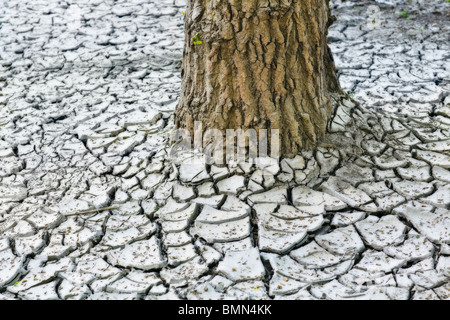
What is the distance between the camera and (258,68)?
7.54ft

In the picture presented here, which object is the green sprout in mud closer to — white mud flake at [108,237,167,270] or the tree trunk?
the tree trunk

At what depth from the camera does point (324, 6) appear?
246cm

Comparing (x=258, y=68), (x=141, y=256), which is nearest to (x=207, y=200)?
(x=141, y=256)

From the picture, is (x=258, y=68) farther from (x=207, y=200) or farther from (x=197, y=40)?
(x=207, y=200)

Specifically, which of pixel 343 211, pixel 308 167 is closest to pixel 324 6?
pixel 308 167

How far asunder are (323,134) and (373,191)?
0.41 m

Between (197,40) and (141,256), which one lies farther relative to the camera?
(197,40)

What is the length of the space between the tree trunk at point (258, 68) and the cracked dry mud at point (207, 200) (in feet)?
0.63

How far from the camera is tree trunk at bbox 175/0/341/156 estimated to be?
7.32ft

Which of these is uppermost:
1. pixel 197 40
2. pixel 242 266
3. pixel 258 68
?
pixel 197 40

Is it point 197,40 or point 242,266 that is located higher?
point 197,40

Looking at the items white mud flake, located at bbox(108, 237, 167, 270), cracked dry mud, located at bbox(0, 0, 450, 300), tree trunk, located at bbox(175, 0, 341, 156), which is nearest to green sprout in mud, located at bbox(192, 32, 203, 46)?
tree trunk, located at bbox(175, 0, 341, 156)

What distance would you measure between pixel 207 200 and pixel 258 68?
644mm

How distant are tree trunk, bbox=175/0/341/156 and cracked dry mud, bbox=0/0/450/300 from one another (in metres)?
0.19
